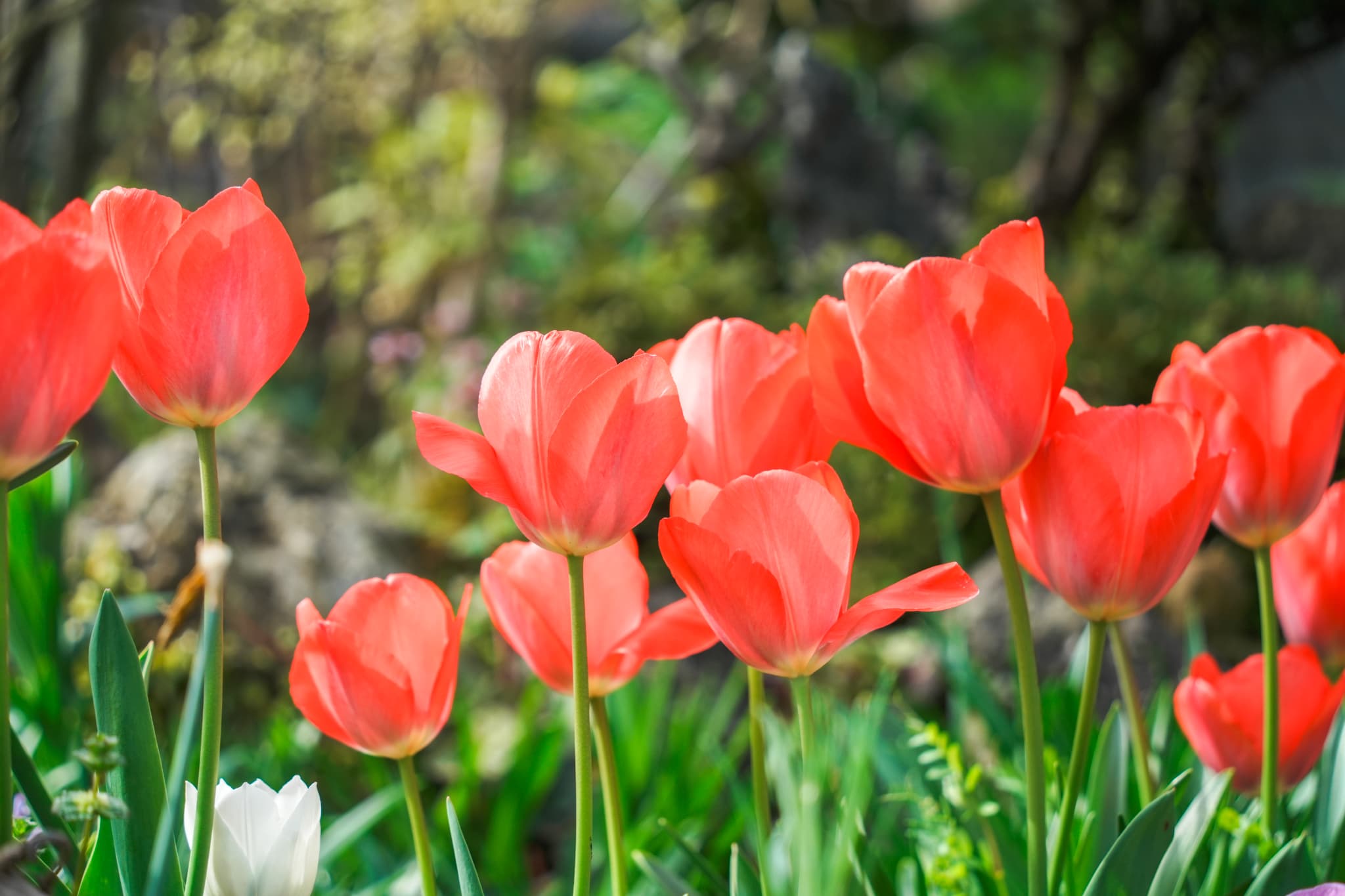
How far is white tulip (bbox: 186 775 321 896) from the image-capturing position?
44 centimetres

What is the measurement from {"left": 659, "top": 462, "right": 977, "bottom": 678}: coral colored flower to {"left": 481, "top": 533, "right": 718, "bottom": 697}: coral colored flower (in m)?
0.09

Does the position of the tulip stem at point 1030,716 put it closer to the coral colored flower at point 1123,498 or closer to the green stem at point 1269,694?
→ the coral colored flower at point 1123,498

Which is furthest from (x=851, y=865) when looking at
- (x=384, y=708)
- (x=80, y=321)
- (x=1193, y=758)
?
(x=1193, y=758)

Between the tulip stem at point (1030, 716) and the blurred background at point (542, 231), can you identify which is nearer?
the tulip stem at point (1030, 716)

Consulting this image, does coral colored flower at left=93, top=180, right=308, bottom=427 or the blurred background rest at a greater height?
coral colored flower at left=93, top=180, right=308, bottom=427

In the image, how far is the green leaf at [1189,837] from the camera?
467 millimetres

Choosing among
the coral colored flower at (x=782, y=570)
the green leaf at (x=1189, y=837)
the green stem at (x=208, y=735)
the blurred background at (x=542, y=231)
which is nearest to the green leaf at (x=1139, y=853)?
the green leaf at (x=1189, y=837)

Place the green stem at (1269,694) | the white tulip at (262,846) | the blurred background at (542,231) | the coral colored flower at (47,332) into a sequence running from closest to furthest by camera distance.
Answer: the coral colored flower at (47,332)
the white tulip at (262,846)
the green stem at (1269,694)
the blurred background at (542,231)

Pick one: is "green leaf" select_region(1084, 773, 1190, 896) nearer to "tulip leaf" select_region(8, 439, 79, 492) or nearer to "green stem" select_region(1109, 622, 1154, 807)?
"green stem" select_region(1109, 622, 1154, 807)

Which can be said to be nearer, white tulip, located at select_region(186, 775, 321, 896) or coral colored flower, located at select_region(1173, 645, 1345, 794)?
white tulip, located at select_region(186, 775, 321, 896)

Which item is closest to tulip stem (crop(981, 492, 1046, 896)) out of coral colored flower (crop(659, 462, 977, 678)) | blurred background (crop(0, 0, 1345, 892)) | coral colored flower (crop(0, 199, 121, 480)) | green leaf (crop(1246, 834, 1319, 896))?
coral colored flower (crop(659, 462, 977, 678))

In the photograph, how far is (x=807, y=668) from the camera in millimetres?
429

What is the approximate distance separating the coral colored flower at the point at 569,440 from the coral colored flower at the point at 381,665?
0.24ft

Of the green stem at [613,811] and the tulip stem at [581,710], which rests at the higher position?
the tulip stem at [581,710]
